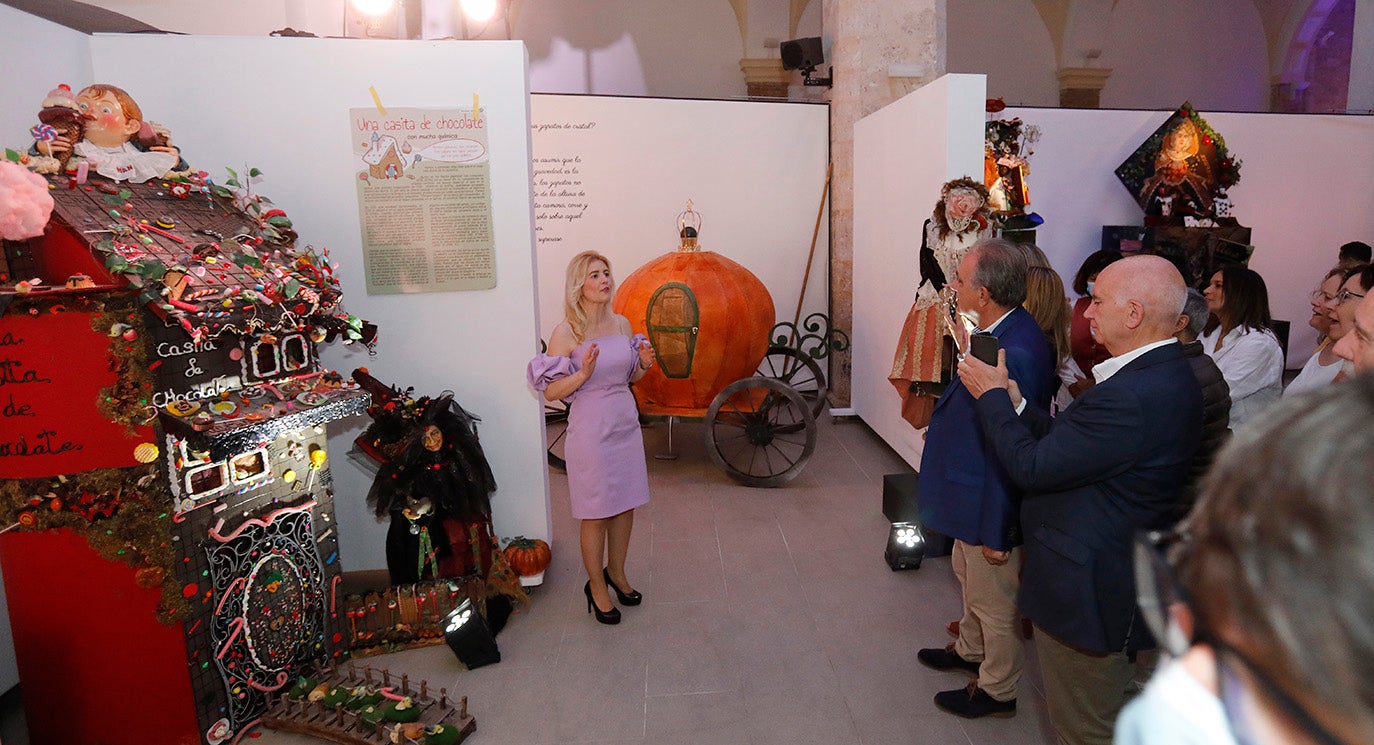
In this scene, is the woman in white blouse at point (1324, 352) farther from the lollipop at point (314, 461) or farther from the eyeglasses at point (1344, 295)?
the lollipop at point (314, 461)

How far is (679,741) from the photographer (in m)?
2.90

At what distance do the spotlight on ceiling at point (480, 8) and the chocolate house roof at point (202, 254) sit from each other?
170cm

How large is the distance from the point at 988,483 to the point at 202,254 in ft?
9.71

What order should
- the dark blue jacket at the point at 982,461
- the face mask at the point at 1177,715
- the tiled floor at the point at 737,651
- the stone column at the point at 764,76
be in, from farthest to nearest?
the stone column at the point at 764,76
the tiled floor at the point at 737,651
the dark blue jacket at the point at 982,461
the face mask at the point at 1177,715

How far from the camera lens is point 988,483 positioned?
8.86 feet

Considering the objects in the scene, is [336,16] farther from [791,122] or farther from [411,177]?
[791,122]

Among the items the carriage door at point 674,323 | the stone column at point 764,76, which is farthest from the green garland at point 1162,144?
the carriage door at point 674,323

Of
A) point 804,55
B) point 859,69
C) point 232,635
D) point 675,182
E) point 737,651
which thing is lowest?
point 737,651

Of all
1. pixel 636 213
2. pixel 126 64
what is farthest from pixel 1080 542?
pixel 636 213

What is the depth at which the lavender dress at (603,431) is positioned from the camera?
11.8ft

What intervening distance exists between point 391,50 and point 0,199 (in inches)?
73.8

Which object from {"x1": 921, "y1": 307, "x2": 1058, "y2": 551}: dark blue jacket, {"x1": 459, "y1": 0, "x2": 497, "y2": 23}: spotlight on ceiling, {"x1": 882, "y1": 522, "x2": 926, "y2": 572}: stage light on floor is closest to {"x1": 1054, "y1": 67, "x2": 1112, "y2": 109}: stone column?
{"x1": 882, "y1": 522, "x2": 926, "y2": 572}: stage light on floor

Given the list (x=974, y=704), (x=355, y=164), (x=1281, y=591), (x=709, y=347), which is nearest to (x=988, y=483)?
(x=974, y=704)

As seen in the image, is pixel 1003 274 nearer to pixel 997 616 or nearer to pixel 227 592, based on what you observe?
pixel 997 616
